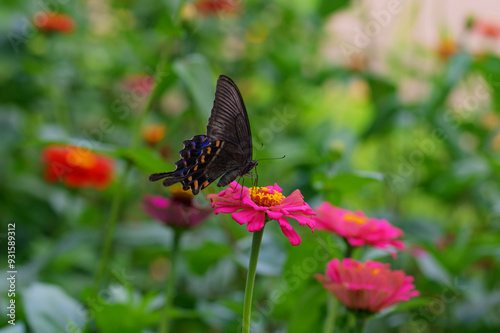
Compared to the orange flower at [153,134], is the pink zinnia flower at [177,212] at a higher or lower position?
lower

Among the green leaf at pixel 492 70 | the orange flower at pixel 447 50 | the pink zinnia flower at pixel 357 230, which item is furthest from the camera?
the orange flower at pixel 447 50

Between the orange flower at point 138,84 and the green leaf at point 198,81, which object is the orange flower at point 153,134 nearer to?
the orange flower at point 138,84

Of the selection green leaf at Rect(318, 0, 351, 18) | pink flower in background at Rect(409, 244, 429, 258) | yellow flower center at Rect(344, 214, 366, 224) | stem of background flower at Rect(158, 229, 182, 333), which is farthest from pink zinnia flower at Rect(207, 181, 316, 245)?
green leaf at Rect(318, 0, 351, 18)

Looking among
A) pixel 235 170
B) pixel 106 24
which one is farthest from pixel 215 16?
pixel 235 170

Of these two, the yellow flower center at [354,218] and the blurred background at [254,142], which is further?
Result: the blurred background at [254,142]

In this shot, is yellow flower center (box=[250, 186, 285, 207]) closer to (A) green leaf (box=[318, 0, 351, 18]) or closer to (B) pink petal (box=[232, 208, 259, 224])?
(B) pink petal (box=[232, 208, 259, 224])

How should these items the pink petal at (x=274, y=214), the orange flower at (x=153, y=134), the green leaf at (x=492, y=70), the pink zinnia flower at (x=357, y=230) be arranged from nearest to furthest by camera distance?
the pink petal at (x=274, y=214), the pink zinnia flower at (x=357, y=230), the green leaf at (x=492, y=70), the orange flower at (x=153, y=134)

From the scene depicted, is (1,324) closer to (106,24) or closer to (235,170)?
(235,170)

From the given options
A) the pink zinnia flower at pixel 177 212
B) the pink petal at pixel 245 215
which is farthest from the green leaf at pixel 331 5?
the pink petal at pixel 245 215

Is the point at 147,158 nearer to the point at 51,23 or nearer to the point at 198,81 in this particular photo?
the point at 198,81
